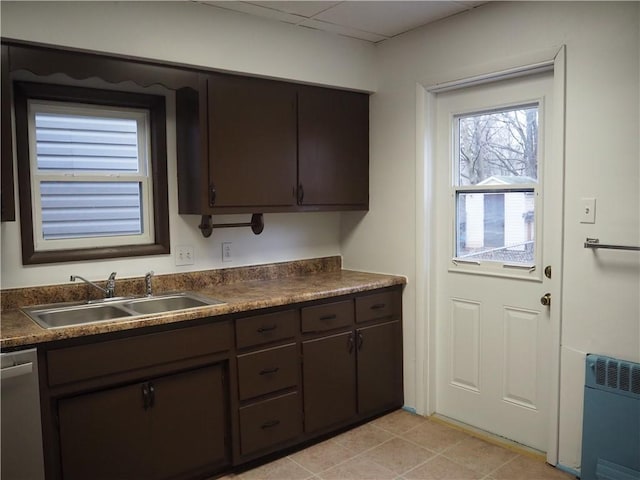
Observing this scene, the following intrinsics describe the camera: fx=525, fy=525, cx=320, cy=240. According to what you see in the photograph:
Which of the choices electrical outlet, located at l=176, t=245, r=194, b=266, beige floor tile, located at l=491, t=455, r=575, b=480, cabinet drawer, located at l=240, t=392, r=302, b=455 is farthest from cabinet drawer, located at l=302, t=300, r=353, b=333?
beige floor tile, located at l=491, t=455, r=575, b=480

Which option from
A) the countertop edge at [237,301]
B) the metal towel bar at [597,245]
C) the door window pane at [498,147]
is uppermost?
the door window pane at [498,147]

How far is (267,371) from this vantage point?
2.66 m

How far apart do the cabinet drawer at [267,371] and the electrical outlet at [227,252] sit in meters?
0.72

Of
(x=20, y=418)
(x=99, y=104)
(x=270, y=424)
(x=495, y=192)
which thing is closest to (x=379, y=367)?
(x=270, y=424)

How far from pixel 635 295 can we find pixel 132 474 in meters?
2.31

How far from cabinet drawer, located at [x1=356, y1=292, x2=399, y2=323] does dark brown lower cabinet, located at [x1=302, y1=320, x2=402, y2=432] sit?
6cm

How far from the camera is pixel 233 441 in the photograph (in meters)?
2.55

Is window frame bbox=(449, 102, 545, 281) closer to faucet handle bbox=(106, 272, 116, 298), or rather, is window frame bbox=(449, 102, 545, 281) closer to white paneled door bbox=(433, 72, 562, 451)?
white paneled door bbox=(433, 72, 562, 451)

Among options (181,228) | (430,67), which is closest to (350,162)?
(430,67)

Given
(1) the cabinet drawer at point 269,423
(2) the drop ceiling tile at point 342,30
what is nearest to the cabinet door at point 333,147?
(2) the drop ceiling tile at point 342,30

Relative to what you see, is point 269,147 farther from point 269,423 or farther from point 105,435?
point 105,435

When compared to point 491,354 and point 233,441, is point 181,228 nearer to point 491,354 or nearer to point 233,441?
point 233,441

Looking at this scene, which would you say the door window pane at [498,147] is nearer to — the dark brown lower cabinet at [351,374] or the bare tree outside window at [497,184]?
the bare tree outside window at [497,184]

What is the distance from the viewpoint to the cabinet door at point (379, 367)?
310 centimetres
